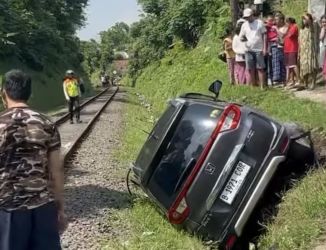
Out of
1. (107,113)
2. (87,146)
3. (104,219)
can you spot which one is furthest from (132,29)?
(104,219)

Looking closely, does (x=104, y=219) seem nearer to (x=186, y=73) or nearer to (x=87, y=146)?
(x=87, y=146)

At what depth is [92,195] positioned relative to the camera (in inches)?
354

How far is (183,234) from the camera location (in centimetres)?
643

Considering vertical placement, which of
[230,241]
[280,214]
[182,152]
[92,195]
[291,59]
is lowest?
[92,195]

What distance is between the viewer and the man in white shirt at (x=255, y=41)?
42.0 feet

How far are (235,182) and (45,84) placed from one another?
40.4 metres

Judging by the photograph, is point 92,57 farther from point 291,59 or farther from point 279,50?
point 291,59

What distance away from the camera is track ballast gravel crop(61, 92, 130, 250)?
706 centimetres

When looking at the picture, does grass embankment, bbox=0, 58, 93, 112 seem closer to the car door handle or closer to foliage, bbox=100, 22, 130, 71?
the car door handle

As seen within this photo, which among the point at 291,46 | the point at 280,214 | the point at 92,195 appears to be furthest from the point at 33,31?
the point at 280,214

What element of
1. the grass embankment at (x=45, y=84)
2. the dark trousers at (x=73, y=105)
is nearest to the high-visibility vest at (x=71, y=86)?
the dark trousers at (x=73, y=105)

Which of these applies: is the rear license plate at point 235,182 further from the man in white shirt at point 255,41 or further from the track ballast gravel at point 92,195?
the man in white shirt at point 255,41

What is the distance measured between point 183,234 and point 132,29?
212ft

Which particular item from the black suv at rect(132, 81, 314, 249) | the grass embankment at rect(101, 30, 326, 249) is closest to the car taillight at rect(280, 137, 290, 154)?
the black suv at rect(132, 81, 314, 249)
